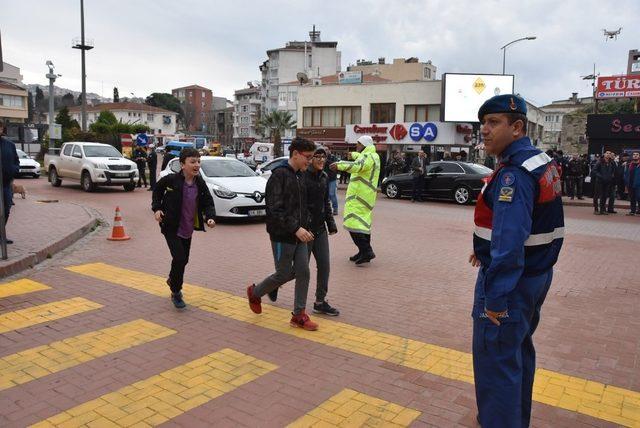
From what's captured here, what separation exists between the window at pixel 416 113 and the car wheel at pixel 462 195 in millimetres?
24958

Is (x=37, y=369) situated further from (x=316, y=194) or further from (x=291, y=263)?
(x=316, y=194)

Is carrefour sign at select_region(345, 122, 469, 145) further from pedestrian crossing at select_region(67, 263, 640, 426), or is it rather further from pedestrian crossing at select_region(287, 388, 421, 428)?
pedestrian crossing at select_region(287, 388, 421, 428)

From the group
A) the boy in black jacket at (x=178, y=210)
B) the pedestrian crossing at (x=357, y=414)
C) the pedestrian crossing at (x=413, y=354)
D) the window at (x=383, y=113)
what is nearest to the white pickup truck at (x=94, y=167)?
the pedestrian crossing at (x=413, y=354)

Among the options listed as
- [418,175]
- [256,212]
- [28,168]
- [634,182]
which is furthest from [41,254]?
[28,168]

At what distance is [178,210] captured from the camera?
5.83m

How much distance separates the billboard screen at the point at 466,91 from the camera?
3628 cm

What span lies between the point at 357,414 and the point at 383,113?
42.0 meters

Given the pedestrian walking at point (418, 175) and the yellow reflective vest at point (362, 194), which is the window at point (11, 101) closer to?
the pedestrian walking at point (418, 175)

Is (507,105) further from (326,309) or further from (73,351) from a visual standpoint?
(73,351)

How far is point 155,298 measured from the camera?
6266 millimetres

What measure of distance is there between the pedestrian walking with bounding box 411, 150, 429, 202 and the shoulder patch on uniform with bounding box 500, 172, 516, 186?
16.6m

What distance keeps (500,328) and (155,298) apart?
447 centimetres

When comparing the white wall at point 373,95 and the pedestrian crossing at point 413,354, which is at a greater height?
the white wall at point 373,95

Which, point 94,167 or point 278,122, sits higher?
point 278,122
